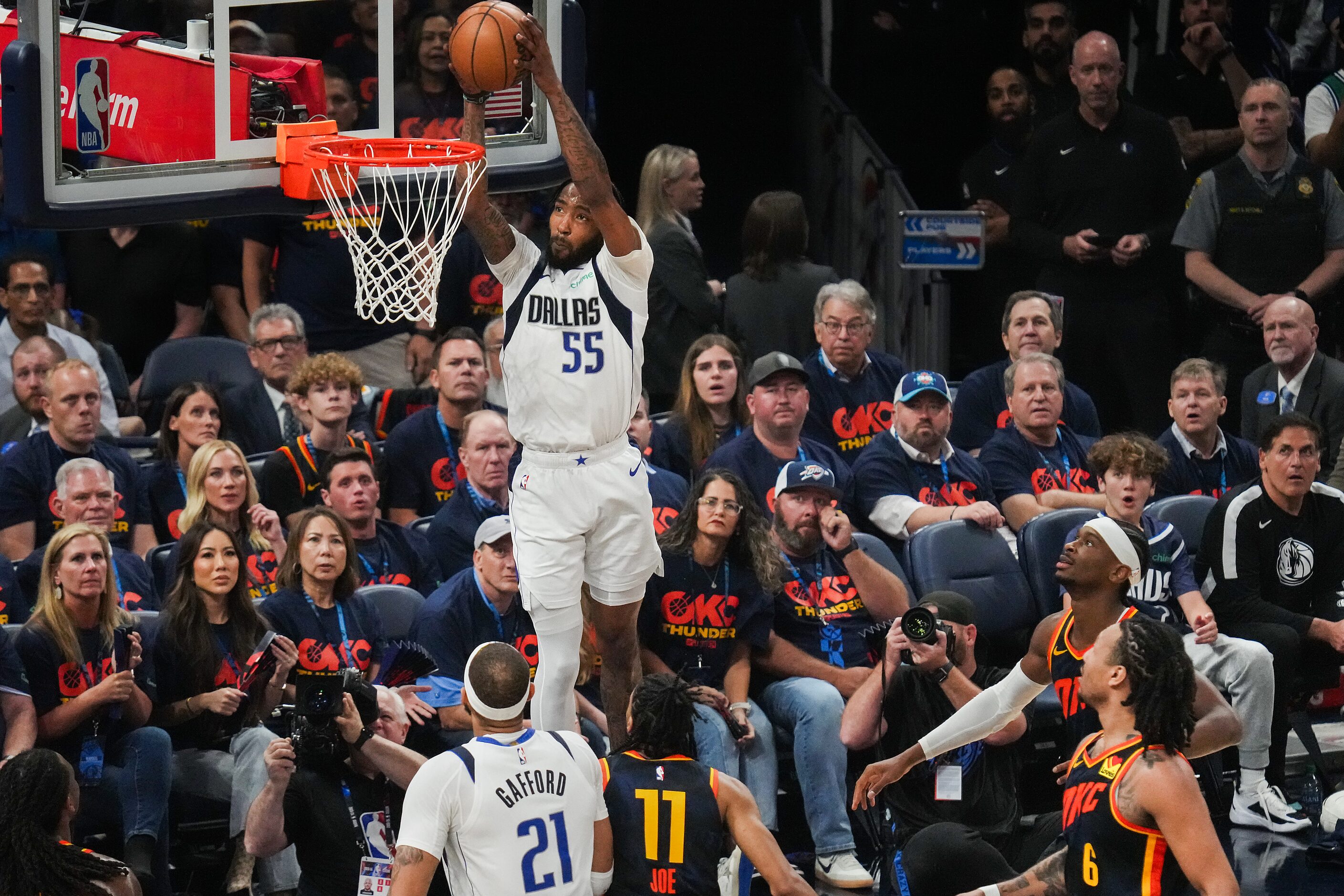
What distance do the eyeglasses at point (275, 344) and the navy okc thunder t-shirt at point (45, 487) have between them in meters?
1.06

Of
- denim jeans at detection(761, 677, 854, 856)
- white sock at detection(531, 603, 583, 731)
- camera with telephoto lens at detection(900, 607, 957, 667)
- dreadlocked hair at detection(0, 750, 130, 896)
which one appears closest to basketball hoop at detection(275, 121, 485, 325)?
white sock at detection(531, 603, 583, 731)

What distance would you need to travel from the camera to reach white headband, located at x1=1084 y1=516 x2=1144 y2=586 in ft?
21.9

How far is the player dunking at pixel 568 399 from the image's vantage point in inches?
247

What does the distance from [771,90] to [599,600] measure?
820 cm

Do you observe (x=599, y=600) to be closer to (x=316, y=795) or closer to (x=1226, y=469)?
(x=316, y=795)

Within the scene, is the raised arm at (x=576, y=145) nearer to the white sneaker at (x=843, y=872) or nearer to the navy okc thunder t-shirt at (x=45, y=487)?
the white sneaker at (x=843, y=872)

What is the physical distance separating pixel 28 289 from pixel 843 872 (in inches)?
206

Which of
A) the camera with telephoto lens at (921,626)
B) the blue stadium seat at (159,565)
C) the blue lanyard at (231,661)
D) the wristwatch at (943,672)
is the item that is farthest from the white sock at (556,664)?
the blue stadium seat at (159,565)

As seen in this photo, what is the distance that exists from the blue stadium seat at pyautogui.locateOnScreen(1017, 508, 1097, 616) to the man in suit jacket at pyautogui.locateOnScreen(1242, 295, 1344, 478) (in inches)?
69.5

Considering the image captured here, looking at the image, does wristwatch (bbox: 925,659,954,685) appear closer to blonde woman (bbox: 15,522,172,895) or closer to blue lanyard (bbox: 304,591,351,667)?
blue lanyard (bbox: 304,591,351,667)

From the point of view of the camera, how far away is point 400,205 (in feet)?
21.9

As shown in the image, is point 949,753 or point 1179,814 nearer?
point 1179,814

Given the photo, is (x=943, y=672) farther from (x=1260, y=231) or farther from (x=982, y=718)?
(x=1260, y=231)

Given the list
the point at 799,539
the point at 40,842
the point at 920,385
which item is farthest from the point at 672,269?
the point at 40,842
